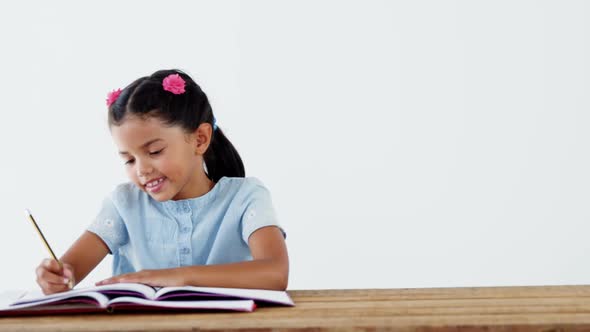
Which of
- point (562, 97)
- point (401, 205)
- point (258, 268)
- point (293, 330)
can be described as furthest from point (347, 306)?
point (562, 97)

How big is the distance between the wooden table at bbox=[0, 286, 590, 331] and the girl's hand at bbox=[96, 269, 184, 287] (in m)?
0.18

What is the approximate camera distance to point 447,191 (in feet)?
12.7

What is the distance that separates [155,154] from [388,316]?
846 mm

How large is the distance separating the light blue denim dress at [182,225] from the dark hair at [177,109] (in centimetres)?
9

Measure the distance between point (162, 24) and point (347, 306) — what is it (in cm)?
275

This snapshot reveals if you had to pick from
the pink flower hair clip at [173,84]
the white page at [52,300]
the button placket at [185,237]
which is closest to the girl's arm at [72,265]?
the button placket at [185,237]

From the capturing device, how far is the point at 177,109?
2.02m

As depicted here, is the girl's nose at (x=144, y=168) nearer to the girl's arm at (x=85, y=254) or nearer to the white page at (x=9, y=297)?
the girl's arm at (x=85, y=254)

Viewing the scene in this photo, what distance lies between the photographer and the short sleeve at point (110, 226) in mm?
2078

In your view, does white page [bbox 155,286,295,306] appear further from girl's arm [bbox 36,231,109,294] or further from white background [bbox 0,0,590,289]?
white background [bbox 0,0,590,289]

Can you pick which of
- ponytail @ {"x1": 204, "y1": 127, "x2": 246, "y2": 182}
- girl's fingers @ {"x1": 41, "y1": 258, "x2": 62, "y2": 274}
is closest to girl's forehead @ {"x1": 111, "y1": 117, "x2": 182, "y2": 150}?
ponytail @ {"x1": 204, "y1": 127, "x2": 246, "y2": 182}

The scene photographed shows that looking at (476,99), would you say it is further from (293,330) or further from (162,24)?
(293,330)

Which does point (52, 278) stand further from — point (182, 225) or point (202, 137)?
point (202, 137)

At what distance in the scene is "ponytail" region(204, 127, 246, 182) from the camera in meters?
2.20
